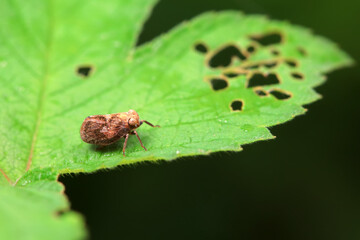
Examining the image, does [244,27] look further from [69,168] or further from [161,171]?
[69,168]

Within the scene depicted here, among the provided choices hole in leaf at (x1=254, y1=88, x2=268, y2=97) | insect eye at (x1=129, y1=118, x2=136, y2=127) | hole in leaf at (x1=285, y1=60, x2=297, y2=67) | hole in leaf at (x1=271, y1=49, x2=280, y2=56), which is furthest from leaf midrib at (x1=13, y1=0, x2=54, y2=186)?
hole in leaf at (x1=285, y1=60, x2=297, y2=67)

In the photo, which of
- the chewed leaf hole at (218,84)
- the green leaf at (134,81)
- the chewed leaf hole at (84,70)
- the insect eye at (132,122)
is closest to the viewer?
the green leaf at (134,81)

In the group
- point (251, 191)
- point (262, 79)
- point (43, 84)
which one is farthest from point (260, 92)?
point (43, 84)

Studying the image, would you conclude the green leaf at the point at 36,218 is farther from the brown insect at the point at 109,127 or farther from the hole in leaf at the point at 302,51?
the hole in leaf at the point at 302,51

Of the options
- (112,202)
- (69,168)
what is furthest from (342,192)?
(69,168)

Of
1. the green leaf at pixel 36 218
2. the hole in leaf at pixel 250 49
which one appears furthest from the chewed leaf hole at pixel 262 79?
the green leaf at pixel 36 218

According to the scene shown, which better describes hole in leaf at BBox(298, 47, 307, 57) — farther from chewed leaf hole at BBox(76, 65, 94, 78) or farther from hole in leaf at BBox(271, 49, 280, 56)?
chewed leaf hole at BBox(76, 65, 94, 78)

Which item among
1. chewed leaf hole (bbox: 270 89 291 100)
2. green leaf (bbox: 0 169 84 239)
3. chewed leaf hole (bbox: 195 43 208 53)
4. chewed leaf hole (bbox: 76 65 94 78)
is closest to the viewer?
green leaf (bbox: 0 169 84 239)
